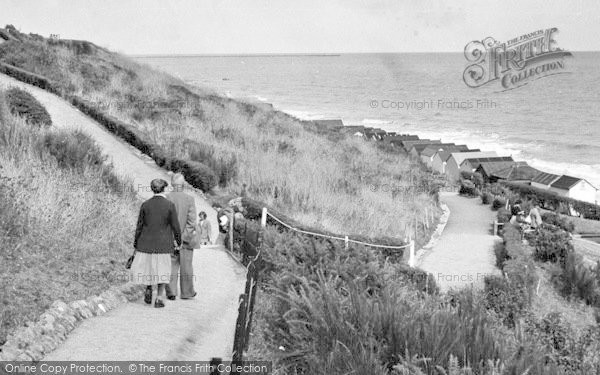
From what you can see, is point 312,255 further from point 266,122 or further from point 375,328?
point 266,122

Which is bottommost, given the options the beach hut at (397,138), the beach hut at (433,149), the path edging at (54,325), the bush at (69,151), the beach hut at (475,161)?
the path edging at (54,325)

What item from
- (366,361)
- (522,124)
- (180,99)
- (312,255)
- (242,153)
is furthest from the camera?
(522,124)

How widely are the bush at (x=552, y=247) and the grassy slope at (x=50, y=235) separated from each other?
13933 mm

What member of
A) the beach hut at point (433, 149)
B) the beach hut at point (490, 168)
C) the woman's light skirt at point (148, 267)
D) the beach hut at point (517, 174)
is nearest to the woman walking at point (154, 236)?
the woman's light skirt at point (148, 267)

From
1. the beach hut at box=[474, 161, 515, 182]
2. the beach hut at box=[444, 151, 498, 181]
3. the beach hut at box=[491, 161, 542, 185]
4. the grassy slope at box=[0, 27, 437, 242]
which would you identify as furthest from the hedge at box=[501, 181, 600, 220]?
the grassy slope at box=[0, 27, 437, 242]

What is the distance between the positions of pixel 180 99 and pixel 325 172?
12.4 m

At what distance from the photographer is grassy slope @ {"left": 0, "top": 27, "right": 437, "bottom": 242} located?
61.7 ft

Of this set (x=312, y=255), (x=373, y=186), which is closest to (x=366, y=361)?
(x=312, y=255)

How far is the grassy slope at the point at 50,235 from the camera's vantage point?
21.8 feet

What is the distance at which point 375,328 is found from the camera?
5773mm

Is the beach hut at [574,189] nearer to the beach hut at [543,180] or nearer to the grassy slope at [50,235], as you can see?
the beach hut at [543,180]

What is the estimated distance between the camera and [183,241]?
818 cm

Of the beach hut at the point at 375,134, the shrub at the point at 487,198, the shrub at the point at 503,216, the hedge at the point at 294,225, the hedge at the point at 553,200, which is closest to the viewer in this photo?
the hedge at the point at 294,225

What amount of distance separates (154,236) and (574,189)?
46016mm
